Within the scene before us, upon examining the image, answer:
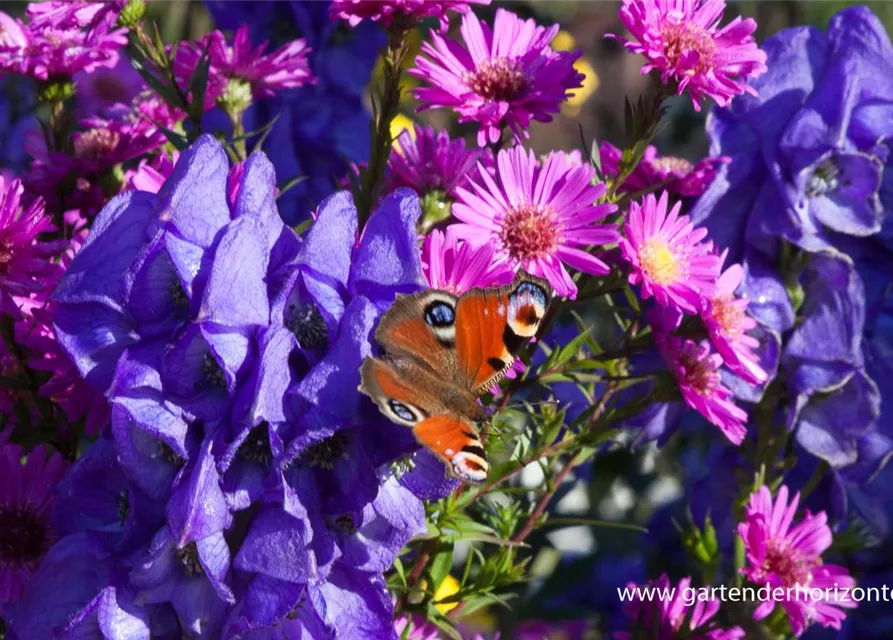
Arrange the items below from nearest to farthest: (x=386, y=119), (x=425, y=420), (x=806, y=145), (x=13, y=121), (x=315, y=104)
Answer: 1. (x=425, y=420)
2. (x=386, y=119)
3. (x=806, y=145)
4. (x=315, y=104)
5. (x=13, y=121)

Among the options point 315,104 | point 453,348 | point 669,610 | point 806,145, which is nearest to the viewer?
point 453,348

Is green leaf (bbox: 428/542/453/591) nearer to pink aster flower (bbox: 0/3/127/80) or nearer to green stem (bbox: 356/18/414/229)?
green stem (bbox: 356/18/414/229)

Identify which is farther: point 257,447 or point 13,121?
point 13,121

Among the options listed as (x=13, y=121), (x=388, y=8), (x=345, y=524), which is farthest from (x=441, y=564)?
(x=13, y=121)

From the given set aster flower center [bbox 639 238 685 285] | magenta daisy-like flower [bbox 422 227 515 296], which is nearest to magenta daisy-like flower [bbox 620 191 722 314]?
aster flower center [bbox 639 238 685 285]

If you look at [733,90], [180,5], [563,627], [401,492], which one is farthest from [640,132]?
[180,5]

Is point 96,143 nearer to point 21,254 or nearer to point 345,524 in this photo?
point 21,254
